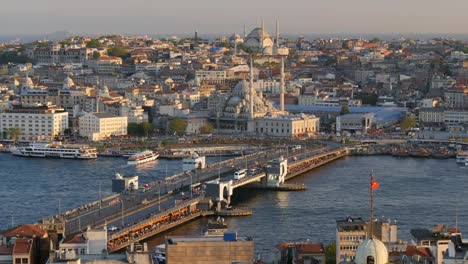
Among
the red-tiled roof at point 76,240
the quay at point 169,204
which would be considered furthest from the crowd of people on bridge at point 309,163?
the red-tiled roof at point 76,240

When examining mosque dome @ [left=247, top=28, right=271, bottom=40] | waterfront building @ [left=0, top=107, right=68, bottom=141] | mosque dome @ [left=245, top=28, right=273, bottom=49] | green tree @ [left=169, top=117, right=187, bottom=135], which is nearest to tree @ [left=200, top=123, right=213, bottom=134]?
green tree @ [left=169, top=117, right=187, bottom=135]

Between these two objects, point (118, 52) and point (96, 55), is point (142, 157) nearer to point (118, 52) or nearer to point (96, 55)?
point (96, 55)

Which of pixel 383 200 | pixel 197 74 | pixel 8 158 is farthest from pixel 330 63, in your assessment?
pixel 383 200

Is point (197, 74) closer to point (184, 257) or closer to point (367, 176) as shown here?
point (367, 176)

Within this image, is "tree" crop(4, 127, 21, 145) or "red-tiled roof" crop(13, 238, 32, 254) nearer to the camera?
"red-tiled roof" crop(13, 238, 32, 254)

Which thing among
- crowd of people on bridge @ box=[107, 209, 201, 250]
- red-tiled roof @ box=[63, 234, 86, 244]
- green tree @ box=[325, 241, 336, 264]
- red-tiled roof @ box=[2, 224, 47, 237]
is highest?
red-tiled roof @ box=[2, 224, 47, 237]

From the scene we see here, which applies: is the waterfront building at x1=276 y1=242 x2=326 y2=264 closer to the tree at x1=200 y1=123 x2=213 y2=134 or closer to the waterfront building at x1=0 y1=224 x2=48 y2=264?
the waterfront building at x1=0 y1=224 x2=48 y2=264
